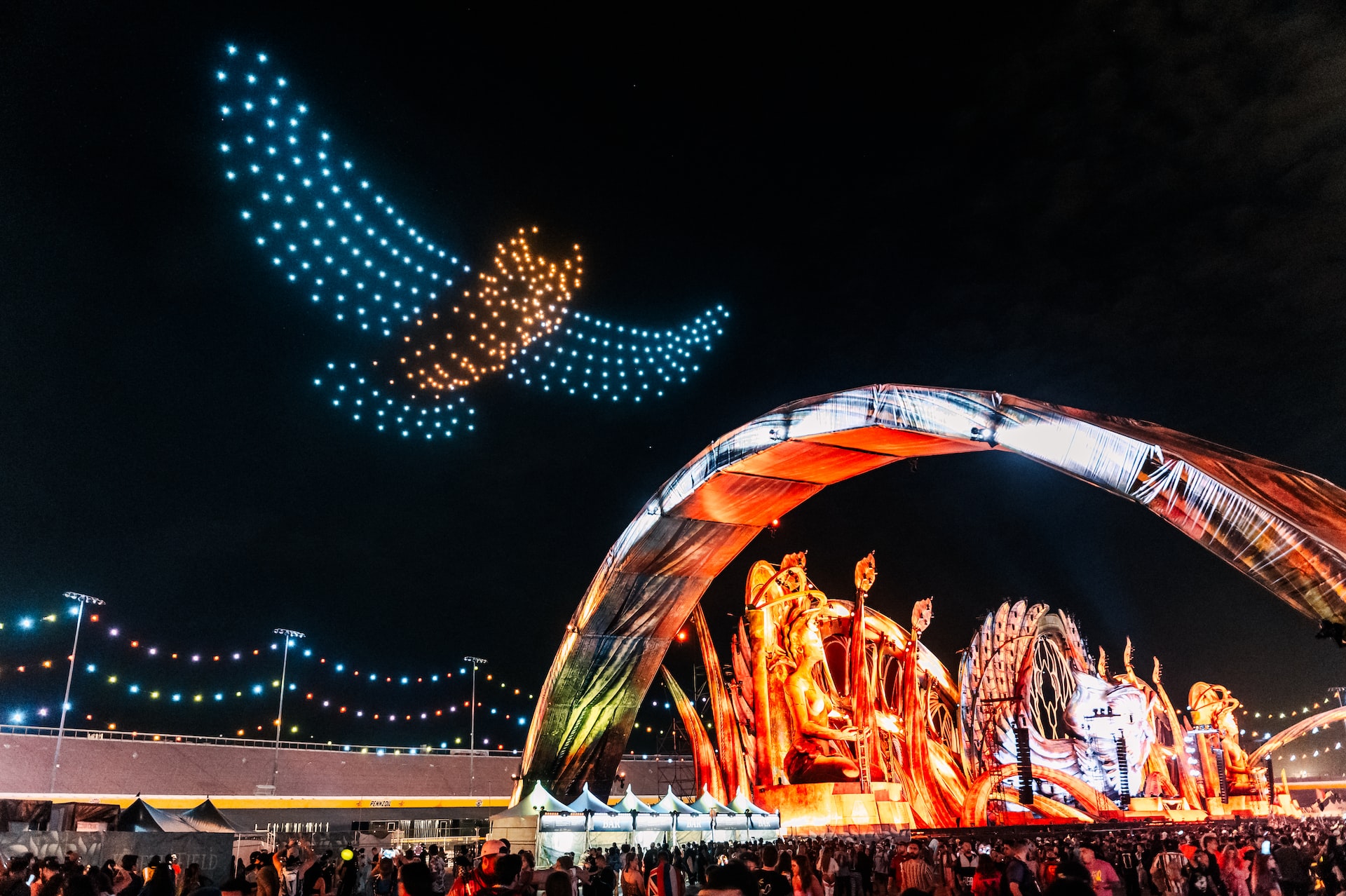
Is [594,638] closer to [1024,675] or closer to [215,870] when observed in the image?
[215,870]

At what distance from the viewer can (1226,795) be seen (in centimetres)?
4088

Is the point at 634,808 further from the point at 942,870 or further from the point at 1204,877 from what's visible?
the point at 1204,877

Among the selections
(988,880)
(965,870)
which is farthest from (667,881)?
(965,870)

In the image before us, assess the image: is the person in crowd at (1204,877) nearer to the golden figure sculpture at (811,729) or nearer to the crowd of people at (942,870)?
the crowd of people at (942,870)

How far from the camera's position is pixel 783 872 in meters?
8.88

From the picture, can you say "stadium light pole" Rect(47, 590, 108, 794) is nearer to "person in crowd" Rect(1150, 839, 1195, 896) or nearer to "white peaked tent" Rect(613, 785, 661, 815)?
"white peaked tent" Rect(613, 785, 661, 815)

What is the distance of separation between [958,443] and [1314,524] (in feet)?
19.1

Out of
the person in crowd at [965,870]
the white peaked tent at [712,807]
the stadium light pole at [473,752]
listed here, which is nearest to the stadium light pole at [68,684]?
the stadium light pole at [473,752]

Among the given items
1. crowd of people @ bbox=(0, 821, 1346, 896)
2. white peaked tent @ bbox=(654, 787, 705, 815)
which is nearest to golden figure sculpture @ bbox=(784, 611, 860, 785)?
crowd of people @ bbox=(0, 821, 1346, 896)

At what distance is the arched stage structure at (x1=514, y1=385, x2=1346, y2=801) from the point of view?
965 centimetres

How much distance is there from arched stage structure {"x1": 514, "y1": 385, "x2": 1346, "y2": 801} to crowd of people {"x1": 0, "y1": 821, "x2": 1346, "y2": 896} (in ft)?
11.3

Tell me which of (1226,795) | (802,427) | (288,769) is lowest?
(1226,795)

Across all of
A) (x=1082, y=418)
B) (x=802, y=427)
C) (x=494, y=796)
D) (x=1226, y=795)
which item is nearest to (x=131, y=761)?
(x=494, y=796)

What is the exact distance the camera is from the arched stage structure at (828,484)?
9648 millimetres
